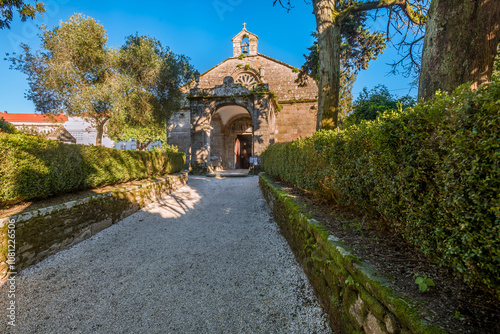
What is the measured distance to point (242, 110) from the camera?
16.9 metres

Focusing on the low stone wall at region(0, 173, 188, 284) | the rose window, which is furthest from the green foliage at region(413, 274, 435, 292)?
the rose window

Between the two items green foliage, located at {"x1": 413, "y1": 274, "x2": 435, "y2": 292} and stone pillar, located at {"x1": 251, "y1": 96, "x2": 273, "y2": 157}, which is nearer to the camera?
green foliage, located at {"x1": 413, "y1": 274, "x2": 435, "y2": 292}

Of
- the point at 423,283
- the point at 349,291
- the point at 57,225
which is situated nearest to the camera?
the point at 423,283

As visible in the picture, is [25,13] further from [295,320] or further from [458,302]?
[458,302]

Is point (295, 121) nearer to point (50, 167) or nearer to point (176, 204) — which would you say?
point (176, 204)

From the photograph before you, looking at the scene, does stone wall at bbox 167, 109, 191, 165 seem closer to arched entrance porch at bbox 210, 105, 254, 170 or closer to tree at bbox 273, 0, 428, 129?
arched entrance porch at bbox 210, 105, 254, 170

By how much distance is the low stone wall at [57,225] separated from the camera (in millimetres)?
2773

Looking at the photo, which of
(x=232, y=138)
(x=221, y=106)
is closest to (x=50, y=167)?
(x=221, y=106)

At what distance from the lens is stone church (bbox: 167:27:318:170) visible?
Answer: 13.4 meters

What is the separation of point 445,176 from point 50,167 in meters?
5.51

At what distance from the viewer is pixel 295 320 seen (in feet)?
6.75

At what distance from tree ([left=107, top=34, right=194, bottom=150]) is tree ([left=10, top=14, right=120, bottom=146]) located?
0.61m

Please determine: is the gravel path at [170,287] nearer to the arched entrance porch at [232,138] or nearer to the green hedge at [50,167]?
the green hedge at [50,167]

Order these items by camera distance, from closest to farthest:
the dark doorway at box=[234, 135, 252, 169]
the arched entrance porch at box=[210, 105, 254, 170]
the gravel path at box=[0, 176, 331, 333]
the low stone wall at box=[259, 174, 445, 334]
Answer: the low stone wall at box=[259, 174, 445, 334], the gravel path at box=[0, 176, 331, 333], the arched entrance porch at box=[210, 105, 254, 170], the dark doorway at box=[234, 135, 252, 169]
